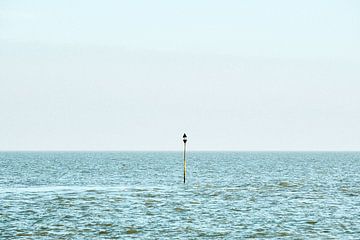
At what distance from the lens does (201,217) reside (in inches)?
1720

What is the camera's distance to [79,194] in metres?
61.1

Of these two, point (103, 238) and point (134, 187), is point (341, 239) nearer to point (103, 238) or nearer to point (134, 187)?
point (103, 238)

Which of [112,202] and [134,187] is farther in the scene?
[134,187]

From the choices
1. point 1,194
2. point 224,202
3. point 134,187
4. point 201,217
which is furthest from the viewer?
point 134,187

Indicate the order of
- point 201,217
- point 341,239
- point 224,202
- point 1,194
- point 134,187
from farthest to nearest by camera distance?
point 134,187 → point 1,194 → point 224,202 → point 201,217 → point 341,239

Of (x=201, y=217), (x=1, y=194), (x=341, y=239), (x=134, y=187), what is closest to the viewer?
(x=341, y=239)

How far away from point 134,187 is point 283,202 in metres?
22.3

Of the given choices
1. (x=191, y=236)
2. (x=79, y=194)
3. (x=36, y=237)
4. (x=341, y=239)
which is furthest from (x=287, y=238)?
(x=79, y=194)

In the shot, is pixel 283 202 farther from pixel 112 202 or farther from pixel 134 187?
pixel 134 187

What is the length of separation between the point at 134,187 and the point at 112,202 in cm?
1708

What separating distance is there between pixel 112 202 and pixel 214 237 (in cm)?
1902

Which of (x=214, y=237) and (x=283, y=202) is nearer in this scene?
(x=214, y=237)

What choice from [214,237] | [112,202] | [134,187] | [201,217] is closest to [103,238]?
[214,237]

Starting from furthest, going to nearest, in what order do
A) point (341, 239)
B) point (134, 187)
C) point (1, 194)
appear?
point (134, 187) < point (1, 194) < point (341, 239)
